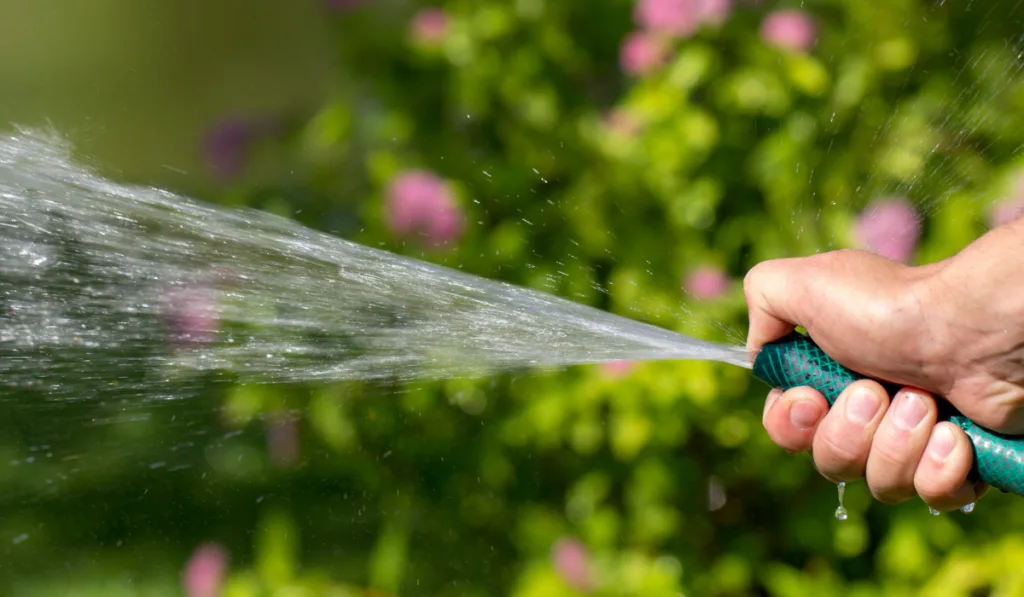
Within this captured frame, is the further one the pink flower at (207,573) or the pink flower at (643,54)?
the pink flower at (207,573)

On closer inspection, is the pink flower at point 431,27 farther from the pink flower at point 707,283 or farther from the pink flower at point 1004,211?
the pink flower at point 1004,211

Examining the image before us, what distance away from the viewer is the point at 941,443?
1.37 meters

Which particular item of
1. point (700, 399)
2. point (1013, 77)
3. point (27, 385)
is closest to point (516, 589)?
point (700, 399)

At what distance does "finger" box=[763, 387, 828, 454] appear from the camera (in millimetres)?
1422

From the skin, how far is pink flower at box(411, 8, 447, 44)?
4.18 ft

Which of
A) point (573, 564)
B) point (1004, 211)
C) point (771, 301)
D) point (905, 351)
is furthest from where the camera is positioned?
point (573, 564)

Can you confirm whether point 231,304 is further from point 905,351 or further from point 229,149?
point 905,351

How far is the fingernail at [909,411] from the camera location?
4.53ft

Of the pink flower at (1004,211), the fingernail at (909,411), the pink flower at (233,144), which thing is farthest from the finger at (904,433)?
the pink flower at (233,144)

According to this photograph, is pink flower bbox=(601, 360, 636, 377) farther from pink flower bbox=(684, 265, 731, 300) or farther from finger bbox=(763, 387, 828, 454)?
finger bbox=(763, 387, 828, 454)

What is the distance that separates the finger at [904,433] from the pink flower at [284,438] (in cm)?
176

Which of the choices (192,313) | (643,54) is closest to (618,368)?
(643,54)

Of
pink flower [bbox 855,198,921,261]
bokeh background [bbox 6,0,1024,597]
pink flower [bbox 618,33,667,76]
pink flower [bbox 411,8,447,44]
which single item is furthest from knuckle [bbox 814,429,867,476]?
pink flower [bbox 411,8,447,44]

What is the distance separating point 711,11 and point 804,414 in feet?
4.00
